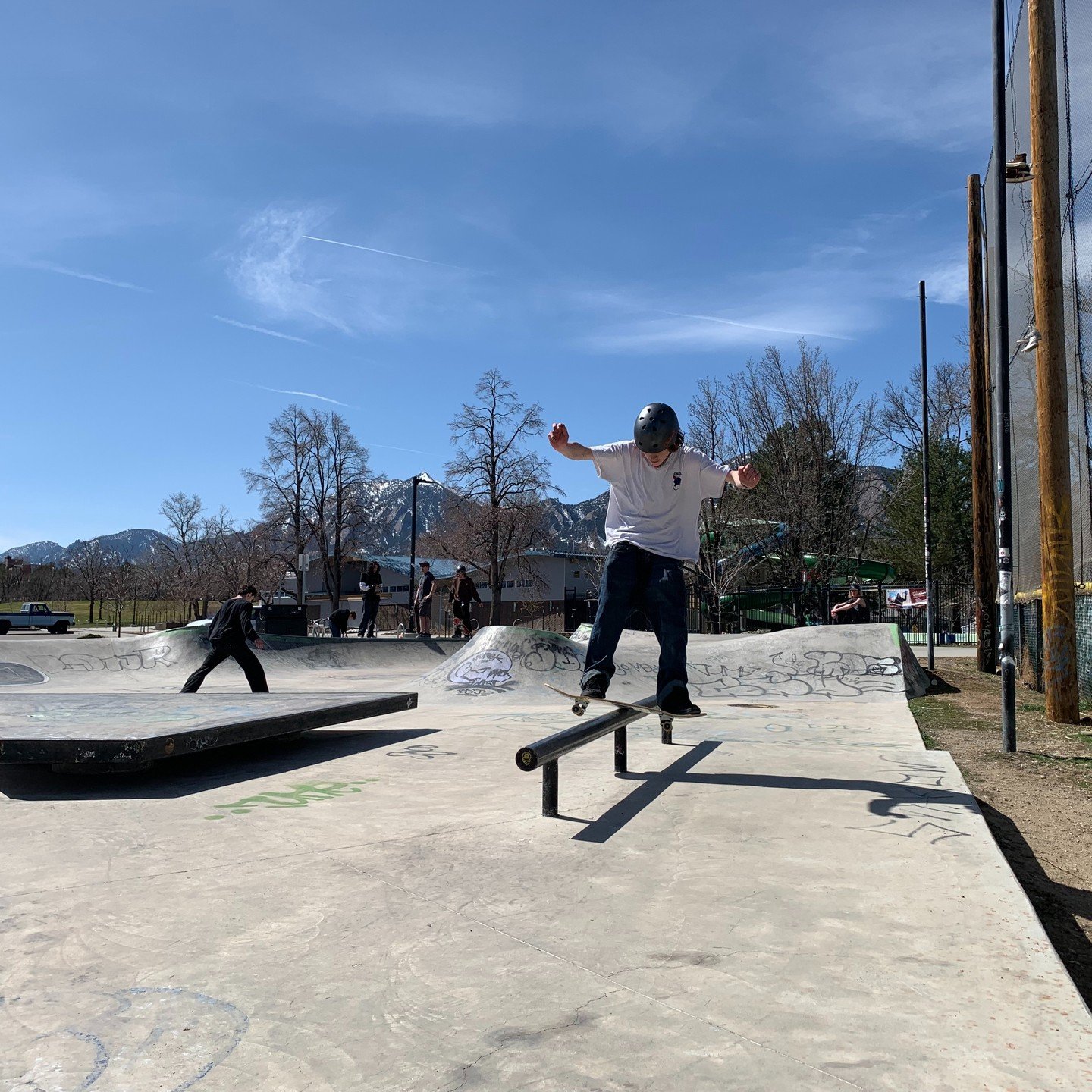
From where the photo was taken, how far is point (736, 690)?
1057cm

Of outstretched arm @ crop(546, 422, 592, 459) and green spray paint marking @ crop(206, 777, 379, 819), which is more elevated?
outstretched arm @ crop(546, 422, 592, 459)

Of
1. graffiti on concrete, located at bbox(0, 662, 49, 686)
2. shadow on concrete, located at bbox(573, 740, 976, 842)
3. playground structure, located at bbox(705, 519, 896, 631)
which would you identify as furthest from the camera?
playground structure, located at bbox(705, 519, 896, 631)

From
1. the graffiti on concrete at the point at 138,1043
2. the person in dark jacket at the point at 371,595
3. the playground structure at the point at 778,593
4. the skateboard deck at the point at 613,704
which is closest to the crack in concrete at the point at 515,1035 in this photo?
the graffiti on concrete at the point at 138,1043

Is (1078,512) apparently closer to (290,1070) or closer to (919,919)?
(919,919)

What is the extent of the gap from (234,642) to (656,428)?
6.17 metres

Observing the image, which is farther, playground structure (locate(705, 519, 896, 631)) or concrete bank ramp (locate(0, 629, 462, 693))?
playground structure (locate(705, 519, 896, 631))

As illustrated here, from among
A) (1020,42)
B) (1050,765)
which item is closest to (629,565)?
(1050,765)

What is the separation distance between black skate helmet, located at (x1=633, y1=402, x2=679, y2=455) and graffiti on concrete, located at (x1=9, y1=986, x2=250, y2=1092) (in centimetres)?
327

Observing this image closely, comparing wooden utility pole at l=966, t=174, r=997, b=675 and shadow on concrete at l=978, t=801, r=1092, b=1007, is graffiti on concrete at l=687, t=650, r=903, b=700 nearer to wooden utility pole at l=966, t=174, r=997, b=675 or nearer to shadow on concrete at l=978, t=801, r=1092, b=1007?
wooden utility pole at l=966, t=174, r=997, b=675

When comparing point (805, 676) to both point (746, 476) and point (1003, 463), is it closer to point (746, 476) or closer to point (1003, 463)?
point (1003, 463)

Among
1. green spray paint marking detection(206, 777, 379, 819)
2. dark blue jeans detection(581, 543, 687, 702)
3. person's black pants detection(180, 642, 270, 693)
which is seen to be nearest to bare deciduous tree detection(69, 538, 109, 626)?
person's black pants detection(180, 642, 270, 693)

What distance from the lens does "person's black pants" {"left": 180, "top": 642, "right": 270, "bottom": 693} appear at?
8.99 metres

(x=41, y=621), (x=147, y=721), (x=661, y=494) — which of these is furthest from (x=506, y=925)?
(x=41, y=621)

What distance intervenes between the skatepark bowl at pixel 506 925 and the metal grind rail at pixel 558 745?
0.32 ft
